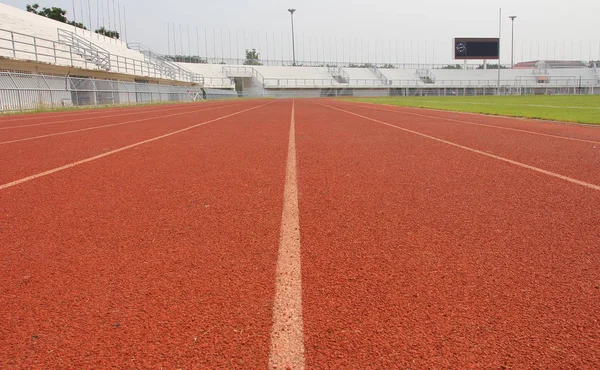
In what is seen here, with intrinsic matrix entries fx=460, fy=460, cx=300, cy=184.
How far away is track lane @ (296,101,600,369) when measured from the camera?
5.96 feet

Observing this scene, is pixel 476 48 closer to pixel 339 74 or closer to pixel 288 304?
pixel 339 74

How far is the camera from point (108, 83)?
28766mm

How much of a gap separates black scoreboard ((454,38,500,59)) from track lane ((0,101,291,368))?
7737 cm

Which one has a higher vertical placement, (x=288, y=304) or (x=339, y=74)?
(x=339, y=74)

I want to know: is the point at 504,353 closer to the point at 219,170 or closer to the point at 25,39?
the point at 219,170

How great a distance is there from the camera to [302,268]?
2609 millimetres

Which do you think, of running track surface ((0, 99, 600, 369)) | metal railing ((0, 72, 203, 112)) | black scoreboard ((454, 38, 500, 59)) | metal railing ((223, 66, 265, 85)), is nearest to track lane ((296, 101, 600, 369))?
running track surface ((0, 99, 600, 369))

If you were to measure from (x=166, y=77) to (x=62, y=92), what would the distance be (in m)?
26.6

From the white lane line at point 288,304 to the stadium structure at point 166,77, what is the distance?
2055cm

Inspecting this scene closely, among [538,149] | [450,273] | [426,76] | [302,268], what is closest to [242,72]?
[426,76]

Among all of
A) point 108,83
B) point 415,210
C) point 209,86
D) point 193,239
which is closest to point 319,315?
point 193,239

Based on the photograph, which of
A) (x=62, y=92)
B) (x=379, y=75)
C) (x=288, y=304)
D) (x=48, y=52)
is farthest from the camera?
(x=379, y=75)

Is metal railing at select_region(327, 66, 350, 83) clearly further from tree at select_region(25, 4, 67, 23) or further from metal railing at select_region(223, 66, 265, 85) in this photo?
tree at select_region(25, 4, 67, 23)

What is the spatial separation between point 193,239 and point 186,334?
4.14 ft
